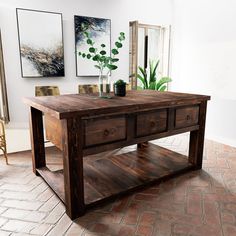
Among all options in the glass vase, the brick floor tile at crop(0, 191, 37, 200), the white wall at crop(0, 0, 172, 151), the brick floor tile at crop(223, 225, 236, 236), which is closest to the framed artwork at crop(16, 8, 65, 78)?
the white wall at crop(0, 0, 172, 151)

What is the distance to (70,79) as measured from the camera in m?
4.06

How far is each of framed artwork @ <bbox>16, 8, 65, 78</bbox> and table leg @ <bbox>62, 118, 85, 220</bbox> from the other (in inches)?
85.6

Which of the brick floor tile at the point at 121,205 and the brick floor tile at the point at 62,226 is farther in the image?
the brick floor tile at the point at 121,205

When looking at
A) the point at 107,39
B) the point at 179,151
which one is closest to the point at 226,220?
the point at 179,151

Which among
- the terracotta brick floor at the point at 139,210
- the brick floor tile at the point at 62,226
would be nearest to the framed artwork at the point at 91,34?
the terracotta brick floor at the point at 139,210

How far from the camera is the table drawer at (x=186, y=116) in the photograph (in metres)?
2.60

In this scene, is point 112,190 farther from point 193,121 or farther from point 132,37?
point 132,37

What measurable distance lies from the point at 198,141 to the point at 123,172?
1.01 m

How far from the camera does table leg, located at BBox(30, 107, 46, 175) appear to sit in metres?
2.61

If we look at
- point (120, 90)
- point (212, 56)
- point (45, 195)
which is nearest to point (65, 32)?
point (120, 90)

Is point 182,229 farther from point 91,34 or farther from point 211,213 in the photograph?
point 91,34

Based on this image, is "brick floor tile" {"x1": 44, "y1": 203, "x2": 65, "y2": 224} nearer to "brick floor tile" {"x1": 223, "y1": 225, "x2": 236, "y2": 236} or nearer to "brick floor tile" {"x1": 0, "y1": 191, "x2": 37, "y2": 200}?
"brick floor tile" {"x1": 0, "y1": 191, "x2": 37, "y2": 200}

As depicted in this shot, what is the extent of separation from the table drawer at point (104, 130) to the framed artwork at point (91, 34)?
227cm

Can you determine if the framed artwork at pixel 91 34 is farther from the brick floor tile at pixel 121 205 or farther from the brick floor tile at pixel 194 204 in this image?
the brick floor tile at pixel 194 204
